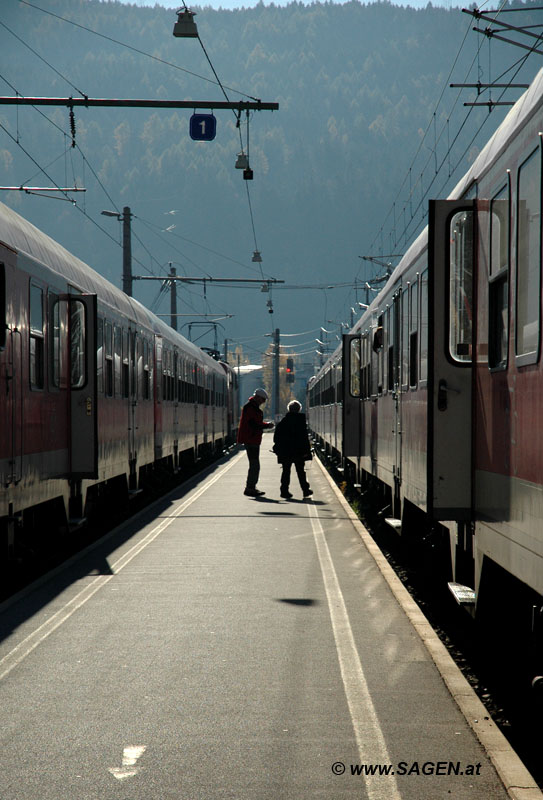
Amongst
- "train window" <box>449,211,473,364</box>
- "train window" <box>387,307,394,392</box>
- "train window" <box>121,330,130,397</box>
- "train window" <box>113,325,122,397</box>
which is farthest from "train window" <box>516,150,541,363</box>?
"train window" <box>121,330,130,397</box>

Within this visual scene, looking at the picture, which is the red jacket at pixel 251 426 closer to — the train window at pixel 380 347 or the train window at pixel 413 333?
the train window at pixel 380 347

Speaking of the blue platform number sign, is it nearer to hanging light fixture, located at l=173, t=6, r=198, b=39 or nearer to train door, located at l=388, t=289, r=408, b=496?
hanging light fixture, located at l=173, t=6, r=198, b=39

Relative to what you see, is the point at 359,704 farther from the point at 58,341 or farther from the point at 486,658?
the point at 58,341

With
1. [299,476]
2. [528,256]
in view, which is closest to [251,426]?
[299,476]

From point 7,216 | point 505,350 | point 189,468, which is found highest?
point 7,216

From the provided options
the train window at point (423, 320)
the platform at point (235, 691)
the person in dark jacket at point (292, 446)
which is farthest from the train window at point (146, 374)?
the train window at point (423, 320)

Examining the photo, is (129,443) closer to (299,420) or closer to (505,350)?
(299,420)

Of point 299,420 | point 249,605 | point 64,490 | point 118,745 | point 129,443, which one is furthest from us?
point 299,420

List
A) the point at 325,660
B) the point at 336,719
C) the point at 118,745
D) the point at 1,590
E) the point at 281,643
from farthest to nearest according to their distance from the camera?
the point at 1,590 → the point at 281,643 → the point at 325,660 → the point at 336,719 → the point at 118,745

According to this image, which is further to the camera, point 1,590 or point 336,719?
point 1,590

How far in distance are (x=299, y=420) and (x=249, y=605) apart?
12276 mm

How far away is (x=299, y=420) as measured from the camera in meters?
20.8

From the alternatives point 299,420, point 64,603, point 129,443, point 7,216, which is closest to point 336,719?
point 64,603

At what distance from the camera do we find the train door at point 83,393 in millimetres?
12195
